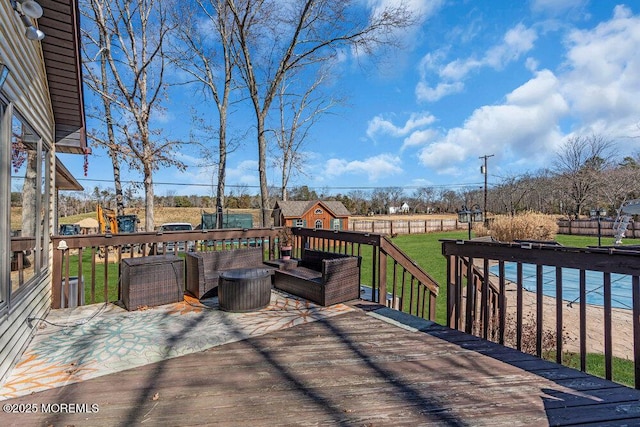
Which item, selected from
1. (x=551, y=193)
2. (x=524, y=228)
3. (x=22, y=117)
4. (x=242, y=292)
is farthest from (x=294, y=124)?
(x=551, y=193)

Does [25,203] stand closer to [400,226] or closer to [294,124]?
[294,124]

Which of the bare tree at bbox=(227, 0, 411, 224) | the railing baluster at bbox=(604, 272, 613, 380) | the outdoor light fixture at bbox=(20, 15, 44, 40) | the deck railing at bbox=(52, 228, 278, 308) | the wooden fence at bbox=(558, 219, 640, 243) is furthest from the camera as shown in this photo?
the wooden fence at bbox=(558, 219, 640, 243)

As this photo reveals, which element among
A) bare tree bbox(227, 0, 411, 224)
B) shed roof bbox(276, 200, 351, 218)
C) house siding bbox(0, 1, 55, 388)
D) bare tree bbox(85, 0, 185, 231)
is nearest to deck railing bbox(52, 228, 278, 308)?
house siding bbox(0, 1, 55, 388)

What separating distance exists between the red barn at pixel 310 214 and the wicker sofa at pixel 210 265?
15.1 metres

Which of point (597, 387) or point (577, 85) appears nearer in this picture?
point (597, 387)

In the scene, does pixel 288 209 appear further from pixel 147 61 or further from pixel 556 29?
pixel 556 29

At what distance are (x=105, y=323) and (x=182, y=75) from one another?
1211 cm

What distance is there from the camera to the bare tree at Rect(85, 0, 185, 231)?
1170 cm

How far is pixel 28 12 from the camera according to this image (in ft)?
8.23

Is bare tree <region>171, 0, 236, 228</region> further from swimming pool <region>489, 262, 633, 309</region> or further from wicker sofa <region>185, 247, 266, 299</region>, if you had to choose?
swimming pool <region>489, 262, 633, 309</region>

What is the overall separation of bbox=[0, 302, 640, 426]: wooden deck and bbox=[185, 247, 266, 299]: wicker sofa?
1.66 metres

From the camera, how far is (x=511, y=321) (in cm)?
625

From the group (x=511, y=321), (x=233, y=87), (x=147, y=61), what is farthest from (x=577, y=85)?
(x=147, y=61)

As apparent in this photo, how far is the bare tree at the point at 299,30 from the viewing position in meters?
7.98
